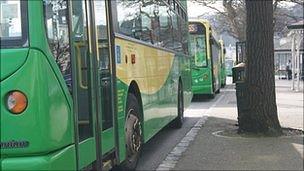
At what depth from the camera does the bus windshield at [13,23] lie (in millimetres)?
4820

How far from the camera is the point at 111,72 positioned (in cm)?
684

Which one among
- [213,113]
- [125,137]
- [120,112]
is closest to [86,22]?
[120,112]

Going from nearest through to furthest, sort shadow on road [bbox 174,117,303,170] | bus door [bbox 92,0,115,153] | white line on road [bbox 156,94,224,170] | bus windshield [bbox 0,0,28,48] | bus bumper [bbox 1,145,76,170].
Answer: bus bumper [bbox 1,145,76,170]
bus windshield [bbox 0,0,28,48]
bus door [bbox 92,0,115,153]
shadow on road [bbox 174,117,303,170]
white line on road [bbox 156,94,224,170]

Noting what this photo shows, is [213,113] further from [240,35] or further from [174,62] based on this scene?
[240,35]

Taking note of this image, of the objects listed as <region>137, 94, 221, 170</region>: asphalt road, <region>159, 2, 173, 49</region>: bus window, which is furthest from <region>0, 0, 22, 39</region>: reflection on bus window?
<region>159, 2, 173, 49</region>: bus window

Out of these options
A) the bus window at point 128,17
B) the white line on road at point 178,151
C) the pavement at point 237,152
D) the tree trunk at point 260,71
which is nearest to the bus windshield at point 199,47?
the white line on road at point 178,151

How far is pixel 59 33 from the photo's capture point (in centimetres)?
530

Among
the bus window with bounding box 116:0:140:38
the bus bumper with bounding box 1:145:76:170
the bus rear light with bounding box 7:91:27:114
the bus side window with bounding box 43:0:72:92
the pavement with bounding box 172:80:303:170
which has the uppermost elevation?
the bus window with bounding box 116:0:140:38

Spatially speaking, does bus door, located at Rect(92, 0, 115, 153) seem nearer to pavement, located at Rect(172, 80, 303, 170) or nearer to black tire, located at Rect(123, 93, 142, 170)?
black tire, located at Rect(123, 93, 142, 170)

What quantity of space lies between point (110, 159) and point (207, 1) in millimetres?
33115

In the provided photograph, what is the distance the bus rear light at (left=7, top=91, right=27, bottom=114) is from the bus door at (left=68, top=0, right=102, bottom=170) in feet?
2.61

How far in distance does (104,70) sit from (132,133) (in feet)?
5.07

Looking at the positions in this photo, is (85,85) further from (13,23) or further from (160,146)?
(160,146)

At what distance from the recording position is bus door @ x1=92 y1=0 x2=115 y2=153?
643cm
